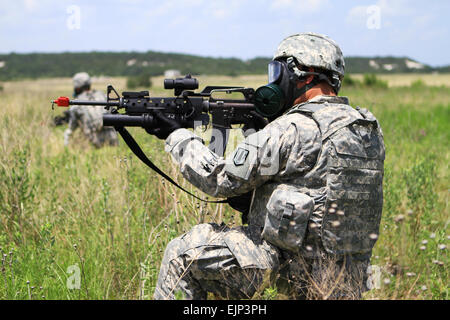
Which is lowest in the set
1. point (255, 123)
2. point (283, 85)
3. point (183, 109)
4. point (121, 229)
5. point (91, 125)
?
point (121, 229)

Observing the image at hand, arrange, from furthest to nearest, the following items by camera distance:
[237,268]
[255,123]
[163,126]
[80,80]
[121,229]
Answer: [80,80] < [121,229] < [255,123] < [163,126] < [237,268]

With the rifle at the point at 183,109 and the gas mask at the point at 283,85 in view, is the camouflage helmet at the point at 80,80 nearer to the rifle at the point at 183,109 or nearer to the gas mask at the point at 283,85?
the rifle at the point at 183,109

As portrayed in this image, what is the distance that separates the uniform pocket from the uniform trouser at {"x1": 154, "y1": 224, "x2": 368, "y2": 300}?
0.13 meters

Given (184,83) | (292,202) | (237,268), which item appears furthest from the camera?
(184,83)

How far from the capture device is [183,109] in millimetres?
3150

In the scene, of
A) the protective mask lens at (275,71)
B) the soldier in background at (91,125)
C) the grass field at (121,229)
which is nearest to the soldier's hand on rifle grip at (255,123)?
the grass field at (121,229)

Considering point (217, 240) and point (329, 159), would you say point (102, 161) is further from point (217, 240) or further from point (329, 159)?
point (329, 159)

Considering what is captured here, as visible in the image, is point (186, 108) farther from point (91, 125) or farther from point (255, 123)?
point (91, 125)

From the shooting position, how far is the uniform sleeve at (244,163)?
8.28ft

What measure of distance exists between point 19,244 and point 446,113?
12.8 m

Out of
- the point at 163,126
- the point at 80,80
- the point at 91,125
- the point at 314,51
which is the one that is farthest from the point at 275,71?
the point at 80,80

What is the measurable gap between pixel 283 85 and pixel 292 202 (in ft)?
2.56

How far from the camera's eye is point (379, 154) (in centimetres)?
268
